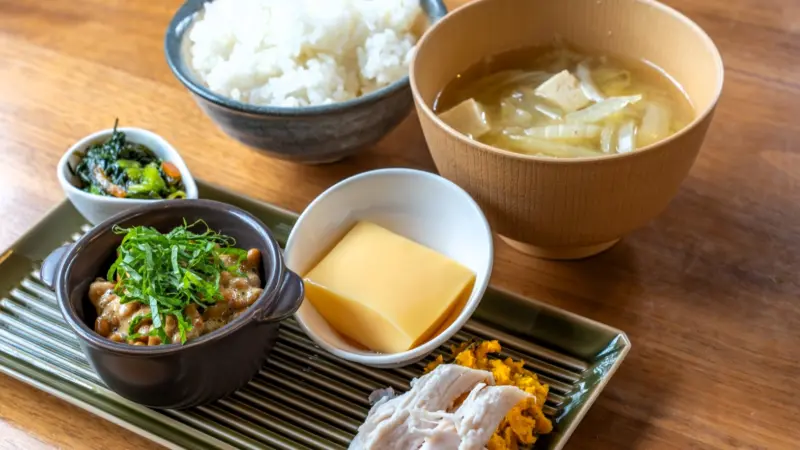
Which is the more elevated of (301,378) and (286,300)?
(286,300)

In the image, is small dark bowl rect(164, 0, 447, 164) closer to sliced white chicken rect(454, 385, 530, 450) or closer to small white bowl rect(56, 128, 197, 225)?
small white bowl rect(56, 128, 197, 225)

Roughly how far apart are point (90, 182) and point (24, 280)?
0.20m

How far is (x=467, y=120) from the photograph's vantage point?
1.26 meters

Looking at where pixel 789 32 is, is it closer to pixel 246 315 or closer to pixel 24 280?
pixel 246 315

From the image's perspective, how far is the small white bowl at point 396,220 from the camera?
1.16 meters

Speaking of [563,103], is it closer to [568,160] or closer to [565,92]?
[565,92]

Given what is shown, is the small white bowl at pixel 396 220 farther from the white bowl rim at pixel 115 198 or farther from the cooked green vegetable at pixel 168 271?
the white bowl rim at pixel 115 198

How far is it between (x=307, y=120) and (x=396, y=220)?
0.22 m

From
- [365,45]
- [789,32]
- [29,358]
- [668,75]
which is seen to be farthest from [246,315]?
[789,32]

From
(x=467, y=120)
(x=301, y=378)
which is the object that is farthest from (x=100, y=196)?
(x=467, y=120)

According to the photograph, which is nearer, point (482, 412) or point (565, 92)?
point (482, 412)

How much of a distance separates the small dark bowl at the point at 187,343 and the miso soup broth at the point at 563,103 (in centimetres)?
38

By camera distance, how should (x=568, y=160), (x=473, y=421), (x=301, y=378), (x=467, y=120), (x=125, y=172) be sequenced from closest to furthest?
(x=473, y=421)
(x=568, y=160)
(x=301, y=378)
(x=467, y=120)
(x=125, y=172)

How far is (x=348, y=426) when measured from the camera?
108 cm
